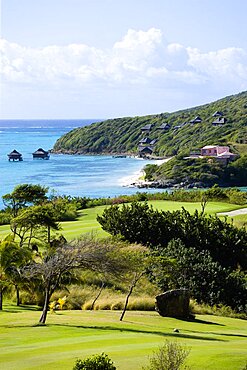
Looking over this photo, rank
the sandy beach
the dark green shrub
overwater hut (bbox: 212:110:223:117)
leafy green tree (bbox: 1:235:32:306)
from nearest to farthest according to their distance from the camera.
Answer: the dark green shrub → leafy green tree (bbox: 1:235:32:306) → the sandy beach → overwater hut (bbox: 212:110:223:117)

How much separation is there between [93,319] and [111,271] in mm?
2114

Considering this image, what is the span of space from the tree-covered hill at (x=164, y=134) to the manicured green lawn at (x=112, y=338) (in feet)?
321

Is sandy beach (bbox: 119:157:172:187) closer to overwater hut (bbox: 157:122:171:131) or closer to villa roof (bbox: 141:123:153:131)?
overwater hut (bbox: 157:122:171:131)

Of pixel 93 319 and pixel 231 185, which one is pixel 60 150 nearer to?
pixel 231 185

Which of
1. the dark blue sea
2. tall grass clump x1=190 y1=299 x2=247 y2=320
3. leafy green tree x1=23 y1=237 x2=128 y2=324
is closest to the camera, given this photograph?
leafy green tree x1=23 y1=237 x2=128 y2=324

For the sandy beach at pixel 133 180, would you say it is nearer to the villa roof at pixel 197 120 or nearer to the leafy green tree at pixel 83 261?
the villa roof at pixel 197 120

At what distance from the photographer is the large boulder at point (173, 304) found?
1920 cm

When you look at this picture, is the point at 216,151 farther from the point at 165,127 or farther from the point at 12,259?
the point at 12,259

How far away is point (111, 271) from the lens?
53.7ft

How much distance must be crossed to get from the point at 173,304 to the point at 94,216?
2458 centimetres

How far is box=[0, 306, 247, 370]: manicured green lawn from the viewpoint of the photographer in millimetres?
11312

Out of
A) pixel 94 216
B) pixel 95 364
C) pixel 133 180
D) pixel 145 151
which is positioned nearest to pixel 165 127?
pixel 145 151

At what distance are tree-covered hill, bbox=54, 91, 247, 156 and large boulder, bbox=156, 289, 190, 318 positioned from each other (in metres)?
96.5

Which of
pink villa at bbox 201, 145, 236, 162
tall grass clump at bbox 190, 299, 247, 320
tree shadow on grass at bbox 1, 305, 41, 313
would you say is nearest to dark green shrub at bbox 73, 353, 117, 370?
tree shadow on grass at bbox 1, 305, 41, 313
